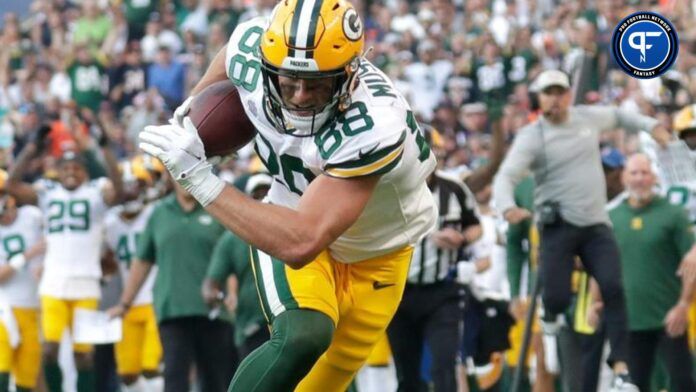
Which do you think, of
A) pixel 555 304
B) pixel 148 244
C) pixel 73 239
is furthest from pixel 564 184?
pixel 73 239

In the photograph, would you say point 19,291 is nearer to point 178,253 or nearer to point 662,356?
point 178,253

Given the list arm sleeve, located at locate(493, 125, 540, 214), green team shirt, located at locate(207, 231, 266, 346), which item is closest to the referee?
arm sleeve, located at locate(493, 125, 540, 214)

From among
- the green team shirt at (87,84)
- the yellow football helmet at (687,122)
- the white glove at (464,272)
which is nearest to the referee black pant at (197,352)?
the white glove at (464,272)

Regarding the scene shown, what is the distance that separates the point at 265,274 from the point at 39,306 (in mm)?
5240

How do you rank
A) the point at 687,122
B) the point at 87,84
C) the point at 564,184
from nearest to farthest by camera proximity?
1. the point at 687,122
2. the point at 564,184
3. the point at 87,84

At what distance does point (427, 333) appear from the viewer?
328 inches

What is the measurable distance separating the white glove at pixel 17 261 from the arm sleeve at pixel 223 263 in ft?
5.72

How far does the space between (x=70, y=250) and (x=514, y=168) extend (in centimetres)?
318

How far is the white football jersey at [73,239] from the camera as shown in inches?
398

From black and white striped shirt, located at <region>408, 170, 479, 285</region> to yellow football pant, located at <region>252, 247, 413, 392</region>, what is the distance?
2598 mm

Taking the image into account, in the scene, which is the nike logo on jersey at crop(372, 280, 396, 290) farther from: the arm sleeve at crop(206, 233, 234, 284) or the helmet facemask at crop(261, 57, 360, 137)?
the arm sleeve at crop(206, 233, 234, 284)

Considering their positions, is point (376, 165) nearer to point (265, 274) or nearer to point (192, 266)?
point (265, 274)

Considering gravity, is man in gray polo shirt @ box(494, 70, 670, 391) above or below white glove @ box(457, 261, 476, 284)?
above

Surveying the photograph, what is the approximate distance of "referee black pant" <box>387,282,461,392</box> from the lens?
325 inches
